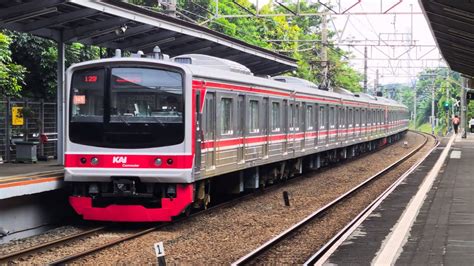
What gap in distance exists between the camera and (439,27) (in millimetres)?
18000

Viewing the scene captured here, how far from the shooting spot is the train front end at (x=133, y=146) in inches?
460

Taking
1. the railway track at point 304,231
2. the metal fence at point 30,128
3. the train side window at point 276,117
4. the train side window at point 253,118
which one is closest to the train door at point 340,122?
the train side window at point 276,117

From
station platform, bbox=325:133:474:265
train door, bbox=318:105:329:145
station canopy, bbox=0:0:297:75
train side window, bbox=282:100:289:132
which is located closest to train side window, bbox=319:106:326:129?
train door, bbox=318:105:329:145

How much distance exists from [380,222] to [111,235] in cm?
421

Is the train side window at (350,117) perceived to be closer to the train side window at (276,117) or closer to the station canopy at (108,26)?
the station canopy at (108,26)

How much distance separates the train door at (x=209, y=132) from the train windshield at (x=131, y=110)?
2.97ft

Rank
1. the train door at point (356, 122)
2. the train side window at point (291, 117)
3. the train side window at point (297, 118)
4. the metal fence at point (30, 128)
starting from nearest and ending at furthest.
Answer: the metal fence at point (30, 128) → the train side window at point (291, 117) → the train side window at point (297, 118) → the train door at point (356, 122)

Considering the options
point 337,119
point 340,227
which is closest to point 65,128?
point 340,227

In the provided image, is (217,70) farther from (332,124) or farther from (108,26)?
(332,124)

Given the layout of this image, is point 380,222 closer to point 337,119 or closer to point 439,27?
point 439,27

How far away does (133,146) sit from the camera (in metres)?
11.7

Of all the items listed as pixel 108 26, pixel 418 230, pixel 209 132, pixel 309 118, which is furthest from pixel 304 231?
pixel 309 118

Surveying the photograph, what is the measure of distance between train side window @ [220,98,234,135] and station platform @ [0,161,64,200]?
303 centimetres

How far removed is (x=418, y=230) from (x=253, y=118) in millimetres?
5758
